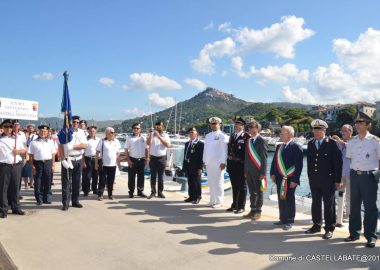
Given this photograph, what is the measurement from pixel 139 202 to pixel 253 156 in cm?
332

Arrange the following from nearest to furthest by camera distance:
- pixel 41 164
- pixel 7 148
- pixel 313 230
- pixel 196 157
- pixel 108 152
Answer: pixel 313 230 → pixel 7 148 → pixel 41 164 → pixel 196 157 → pixel 108 152

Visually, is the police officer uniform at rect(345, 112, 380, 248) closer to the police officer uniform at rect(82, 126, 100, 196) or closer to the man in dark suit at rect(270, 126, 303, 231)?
the man in dark suit at rect(270, 126, 303, 231)

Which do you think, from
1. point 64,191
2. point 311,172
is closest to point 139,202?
point 64,191

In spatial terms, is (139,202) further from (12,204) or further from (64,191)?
(12,204)

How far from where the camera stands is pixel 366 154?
5387 mm

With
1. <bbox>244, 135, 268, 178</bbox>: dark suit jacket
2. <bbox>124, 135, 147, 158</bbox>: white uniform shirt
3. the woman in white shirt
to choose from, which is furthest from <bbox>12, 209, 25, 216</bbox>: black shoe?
<bbox>244, 135, 268, 178</bbox>: dark suit jacket

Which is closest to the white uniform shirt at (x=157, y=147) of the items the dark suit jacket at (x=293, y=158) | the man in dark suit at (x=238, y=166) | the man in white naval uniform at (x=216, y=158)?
the man in white naval uniform at (x=216, y=158)

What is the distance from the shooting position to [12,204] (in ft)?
23.4

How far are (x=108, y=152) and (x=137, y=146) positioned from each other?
86cm

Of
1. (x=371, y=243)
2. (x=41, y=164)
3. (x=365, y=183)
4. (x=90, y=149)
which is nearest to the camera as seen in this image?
(x=371, y=243)

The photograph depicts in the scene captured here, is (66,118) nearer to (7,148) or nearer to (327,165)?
(7,148)

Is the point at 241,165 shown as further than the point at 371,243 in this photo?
Yes

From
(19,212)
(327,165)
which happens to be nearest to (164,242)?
(327,165)

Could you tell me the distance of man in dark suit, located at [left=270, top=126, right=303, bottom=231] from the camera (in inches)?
249
